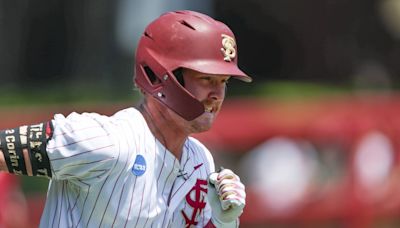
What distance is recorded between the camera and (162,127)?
5.14 meters

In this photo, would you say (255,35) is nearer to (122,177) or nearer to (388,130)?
(388,130)

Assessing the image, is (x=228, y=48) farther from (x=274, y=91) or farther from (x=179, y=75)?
(x=274, y=91)

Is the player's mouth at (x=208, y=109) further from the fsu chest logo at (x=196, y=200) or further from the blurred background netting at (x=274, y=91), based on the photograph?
the blurred background netting at (x=274, y=91)

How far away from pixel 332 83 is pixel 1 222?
26.6ft

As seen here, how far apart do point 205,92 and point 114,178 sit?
0.50m

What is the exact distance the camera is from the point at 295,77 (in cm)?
1648

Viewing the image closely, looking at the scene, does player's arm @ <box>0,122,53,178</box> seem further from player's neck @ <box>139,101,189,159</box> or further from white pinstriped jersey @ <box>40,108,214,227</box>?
player's neck @ <box>139,101,189,159</box>

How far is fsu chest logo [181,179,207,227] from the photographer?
5266mm

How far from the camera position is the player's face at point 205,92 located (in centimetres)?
504

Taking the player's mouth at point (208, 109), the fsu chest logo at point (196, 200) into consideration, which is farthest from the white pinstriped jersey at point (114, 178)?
the player's mouth at point (208, 109)

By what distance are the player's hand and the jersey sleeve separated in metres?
0.48

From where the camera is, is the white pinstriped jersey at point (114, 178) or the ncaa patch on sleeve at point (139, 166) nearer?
the white pinstriped jersey at point (114, 178)

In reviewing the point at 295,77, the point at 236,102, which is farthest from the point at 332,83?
the point at 236,102

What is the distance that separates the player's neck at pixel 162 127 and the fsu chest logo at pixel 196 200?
0.71ft
